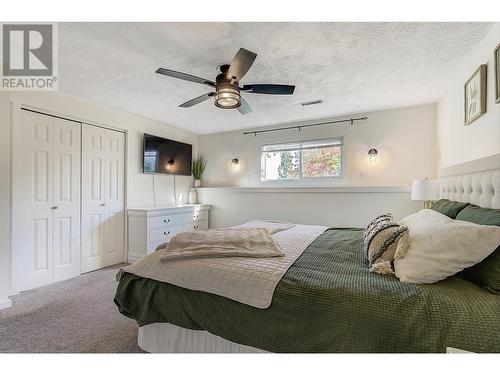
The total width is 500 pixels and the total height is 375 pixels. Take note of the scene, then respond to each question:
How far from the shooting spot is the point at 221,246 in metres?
1.70

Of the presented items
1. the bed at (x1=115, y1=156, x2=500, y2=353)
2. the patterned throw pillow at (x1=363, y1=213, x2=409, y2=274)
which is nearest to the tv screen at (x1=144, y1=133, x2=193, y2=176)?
the bed at (x1=115, y1=156, x2=500, y2=353)

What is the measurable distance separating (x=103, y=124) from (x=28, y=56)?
55.5 inches

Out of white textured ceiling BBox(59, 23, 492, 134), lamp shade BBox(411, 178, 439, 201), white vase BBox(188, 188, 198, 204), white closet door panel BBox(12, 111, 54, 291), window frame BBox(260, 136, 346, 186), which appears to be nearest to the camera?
white textured ceiling BBox(59, 23, 492, 134)

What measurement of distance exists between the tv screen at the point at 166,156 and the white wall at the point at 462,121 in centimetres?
403

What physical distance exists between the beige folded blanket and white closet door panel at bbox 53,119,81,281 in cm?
216

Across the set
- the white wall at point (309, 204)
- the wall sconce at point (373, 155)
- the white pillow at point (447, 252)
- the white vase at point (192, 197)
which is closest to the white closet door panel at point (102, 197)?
the white vase at point (192, 197)

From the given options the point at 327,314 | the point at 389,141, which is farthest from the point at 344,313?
the point at 389,141

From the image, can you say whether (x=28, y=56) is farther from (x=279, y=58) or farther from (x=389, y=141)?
(x=389, y=141)

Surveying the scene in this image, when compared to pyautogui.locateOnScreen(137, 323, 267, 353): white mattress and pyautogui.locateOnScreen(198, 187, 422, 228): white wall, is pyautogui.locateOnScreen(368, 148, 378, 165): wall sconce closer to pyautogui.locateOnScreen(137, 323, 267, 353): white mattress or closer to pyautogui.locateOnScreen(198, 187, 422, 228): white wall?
pyautogui.locateOnScreen(198, 187, 422, 228): white wall

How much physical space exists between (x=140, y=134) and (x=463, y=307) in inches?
168

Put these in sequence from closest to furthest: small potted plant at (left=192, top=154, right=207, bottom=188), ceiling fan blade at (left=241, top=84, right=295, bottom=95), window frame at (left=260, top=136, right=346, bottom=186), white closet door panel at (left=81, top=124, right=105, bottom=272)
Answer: ceiling fan blade at (left=241, top=84, right=295, bottom=95) < white closet door panel at (left=81, top=124, right=105, bottom=272) < window frame at (left=260, top=136, right=346, bottom=186) < small potted plant at (left=192, top=154, right=207, bottom=188)

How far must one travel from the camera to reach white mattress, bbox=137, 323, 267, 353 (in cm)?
134

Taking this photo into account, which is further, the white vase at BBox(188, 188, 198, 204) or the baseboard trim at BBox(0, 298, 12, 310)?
the white vase at BBox(188, 188, 198, 204)
